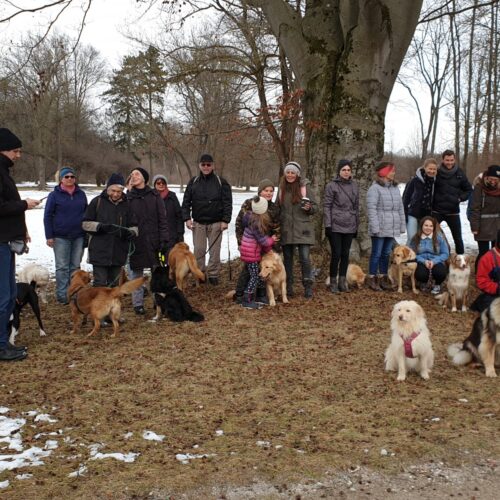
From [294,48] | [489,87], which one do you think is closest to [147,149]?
[489,87]

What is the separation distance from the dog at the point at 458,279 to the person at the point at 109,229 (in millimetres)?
4744

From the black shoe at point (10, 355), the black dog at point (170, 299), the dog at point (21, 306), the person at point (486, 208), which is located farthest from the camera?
the person at point (486, 208)

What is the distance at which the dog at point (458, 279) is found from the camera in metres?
7.34

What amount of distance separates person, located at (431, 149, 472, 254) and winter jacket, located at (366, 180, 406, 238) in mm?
913

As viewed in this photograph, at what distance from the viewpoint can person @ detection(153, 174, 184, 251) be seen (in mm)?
9000

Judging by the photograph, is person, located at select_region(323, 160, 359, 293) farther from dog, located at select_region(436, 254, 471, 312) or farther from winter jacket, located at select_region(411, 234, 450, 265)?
dog, located at select_region(436, 254, 471, 312)

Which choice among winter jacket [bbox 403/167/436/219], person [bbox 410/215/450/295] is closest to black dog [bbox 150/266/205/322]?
person [bbox 410/215/450/295]

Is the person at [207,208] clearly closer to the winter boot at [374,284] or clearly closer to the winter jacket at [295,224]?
the winter jacket at [295,224]

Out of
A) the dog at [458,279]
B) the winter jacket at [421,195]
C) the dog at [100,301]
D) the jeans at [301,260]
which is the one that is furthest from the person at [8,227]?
the winter jacket at [421,195]

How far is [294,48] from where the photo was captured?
977cm

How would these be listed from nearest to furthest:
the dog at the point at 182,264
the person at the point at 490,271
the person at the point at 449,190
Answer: the person at the point at 490,271
the dog at the point at 182,264
the person at the point at 449,190

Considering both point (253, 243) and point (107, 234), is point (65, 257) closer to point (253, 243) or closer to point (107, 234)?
point (107, 234)

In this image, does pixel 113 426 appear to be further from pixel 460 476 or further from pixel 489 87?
pixel 489 87

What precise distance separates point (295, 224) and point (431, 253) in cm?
244
